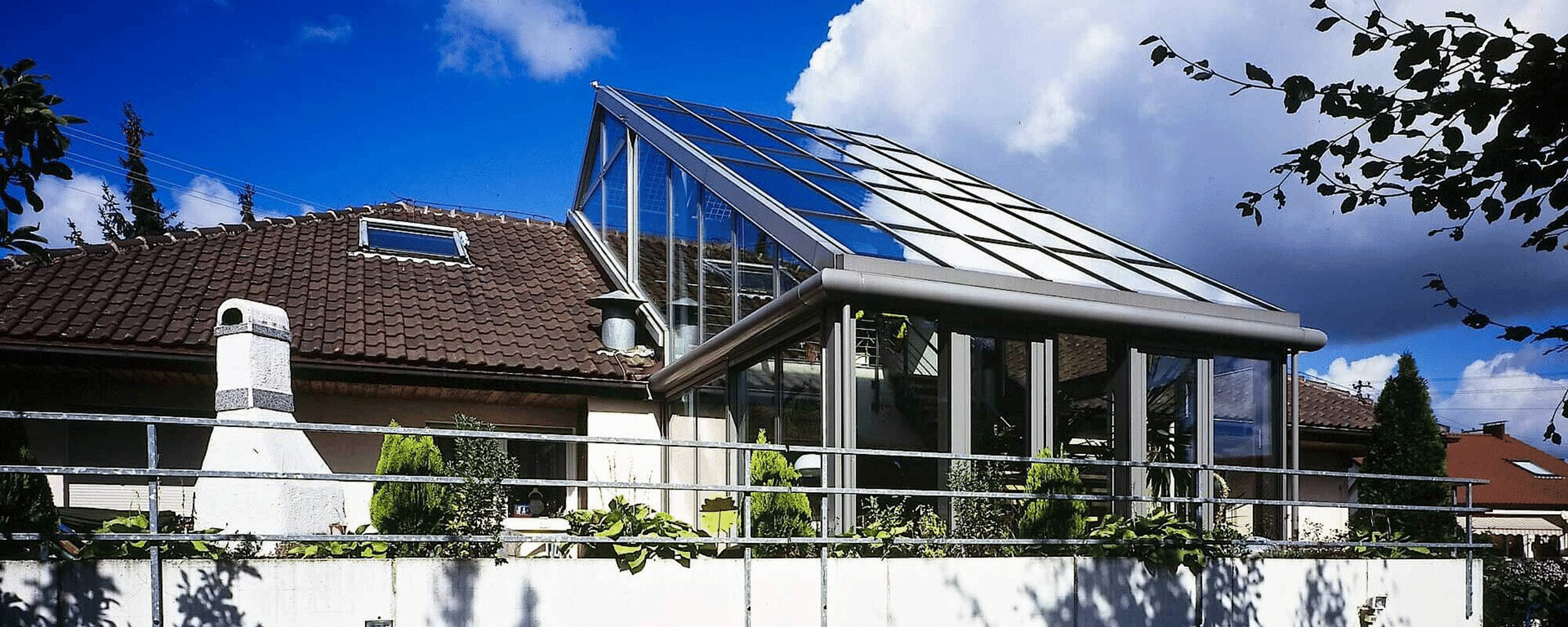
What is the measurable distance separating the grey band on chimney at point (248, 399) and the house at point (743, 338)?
1.41 metres

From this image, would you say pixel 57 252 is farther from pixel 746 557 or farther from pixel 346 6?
pixel 746 557

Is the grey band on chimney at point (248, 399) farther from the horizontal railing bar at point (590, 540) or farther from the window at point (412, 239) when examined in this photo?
the window at point (412, 239)

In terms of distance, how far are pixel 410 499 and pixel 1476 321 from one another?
222 inches

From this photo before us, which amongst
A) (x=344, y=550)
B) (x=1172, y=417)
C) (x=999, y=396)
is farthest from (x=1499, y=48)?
(x=1172, y=417)

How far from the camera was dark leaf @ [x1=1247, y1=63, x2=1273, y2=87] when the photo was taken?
4176 millimetres

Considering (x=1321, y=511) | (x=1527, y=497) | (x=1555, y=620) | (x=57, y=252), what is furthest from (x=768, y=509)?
(x=1527, y=497)

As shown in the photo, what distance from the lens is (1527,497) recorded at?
28.5 meters

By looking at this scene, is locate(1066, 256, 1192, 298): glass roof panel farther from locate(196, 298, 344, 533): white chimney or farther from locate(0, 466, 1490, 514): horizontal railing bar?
locate(196, 298, 344, 533): white chimney

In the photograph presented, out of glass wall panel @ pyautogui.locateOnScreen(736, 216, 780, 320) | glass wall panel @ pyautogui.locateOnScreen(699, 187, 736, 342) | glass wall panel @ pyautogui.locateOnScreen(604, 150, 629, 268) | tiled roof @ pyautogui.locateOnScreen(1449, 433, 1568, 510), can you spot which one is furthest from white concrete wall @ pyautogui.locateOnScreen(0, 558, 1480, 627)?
tiled roof @ pyautogui.locateOnScreen(1449, 433, 1568, 510)

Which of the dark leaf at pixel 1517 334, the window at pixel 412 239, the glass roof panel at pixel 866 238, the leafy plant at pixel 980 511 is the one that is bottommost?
the leafy plant at pixel 980 511

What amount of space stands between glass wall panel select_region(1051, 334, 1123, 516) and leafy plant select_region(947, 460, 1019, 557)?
901 mm

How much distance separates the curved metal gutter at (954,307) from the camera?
8203 mm

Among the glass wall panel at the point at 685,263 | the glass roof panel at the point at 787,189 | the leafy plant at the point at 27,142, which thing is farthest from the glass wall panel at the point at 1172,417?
the leafy plant at the point at 27,142

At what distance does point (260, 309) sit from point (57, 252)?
5509 millimetres
